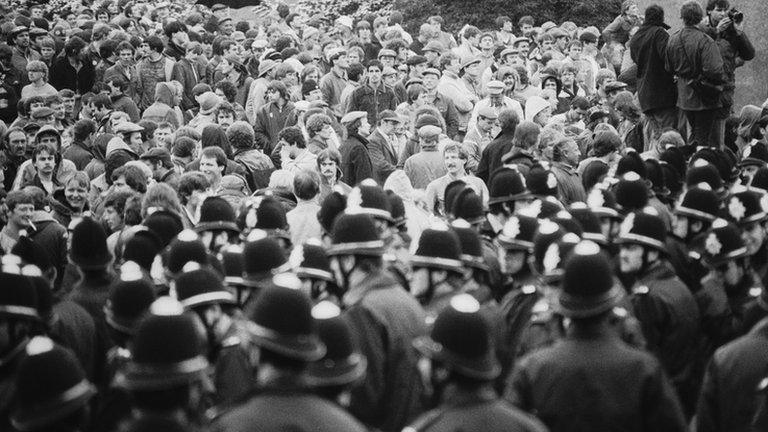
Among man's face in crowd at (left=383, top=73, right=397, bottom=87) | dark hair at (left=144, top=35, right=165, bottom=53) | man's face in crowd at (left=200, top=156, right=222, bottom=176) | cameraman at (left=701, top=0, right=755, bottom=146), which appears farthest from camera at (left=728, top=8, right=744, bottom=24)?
dark hair at (left=144, top=35, right=165, bottom=53)

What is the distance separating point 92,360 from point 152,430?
2657 mm

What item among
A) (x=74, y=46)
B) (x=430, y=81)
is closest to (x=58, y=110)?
(x=74, y=46)

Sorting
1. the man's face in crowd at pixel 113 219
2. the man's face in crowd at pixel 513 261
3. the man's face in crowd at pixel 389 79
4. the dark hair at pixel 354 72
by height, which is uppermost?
the man's face in crowd at pixel 513 261

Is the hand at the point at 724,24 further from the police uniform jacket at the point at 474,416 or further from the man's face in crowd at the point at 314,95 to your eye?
the police uniform jacket at the point at 474,416

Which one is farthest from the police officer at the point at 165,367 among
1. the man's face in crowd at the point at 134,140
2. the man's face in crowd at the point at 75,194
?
the man's face in crowd at the point at 134,140

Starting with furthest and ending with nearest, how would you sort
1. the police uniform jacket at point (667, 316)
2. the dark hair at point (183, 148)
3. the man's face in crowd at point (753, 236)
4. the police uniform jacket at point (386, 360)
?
the dark hair at point (183, 148) < the man's face in crowd at point (753, 236) < the police uniform jacket at point (667, 316) < the police uniform jacket at point (386, 360)

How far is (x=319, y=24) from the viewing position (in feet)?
85.6

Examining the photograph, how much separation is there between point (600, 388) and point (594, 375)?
66 mm

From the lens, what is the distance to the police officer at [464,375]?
4863 mm

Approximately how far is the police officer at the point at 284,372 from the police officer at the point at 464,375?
391 millimetres

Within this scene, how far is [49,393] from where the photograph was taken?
16.4ft

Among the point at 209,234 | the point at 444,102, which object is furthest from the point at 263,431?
the point at 444,102

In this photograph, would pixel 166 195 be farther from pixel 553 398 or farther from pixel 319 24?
pixel 319 24

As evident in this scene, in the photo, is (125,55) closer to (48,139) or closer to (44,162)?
(48,139)
